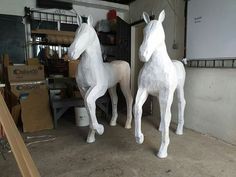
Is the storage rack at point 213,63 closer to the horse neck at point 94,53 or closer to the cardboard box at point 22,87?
the horse neck at point 94,53

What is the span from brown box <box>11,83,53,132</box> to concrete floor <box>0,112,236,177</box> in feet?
1.42

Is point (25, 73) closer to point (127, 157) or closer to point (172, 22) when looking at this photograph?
point (127, 157)

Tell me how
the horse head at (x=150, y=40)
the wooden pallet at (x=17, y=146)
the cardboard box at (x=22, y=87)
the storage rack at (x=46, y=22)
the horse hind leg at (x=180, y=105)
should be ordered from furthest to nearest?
the storage rack at (x=46, y=22) → the cardboard box at (x=22, y=87) → the horse hind leg at (x=180, y=105) → the horse head at (x=150, y=40) → the wooden pallet at (x=17, y=146)

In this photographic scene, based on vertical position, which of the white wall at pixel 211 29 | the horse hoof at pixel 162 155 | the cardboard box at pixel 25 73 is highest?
the white wall at pixel 211 29

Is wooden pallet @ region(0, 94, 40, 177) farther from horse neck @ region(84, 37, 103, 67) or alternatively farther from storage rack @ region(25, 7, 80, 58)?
storage rack @ region(25, 7, 80, 58)

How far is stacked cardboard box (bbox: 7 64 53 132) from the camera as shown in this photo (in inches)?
119

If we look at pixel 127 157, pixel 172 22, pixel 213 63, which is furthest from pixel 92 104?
pixel 172 22

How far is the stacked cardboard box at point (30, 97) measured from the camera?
302 cm

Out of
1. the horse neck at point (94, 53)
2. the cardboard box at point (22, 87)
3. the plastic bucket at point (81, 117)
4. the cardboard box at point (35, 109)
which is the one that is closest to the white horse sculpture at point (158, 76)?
the horse neck at point (94, 53)

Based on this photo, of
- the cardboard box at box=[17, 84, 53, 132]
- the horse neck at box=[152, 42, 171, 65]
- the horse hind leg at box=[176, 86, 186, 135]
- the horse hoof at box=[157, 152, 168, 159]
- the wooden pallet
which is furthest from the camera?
the cardboard box at box=[17, 84, 53, 132]

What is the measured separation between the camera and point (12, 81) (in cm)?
318

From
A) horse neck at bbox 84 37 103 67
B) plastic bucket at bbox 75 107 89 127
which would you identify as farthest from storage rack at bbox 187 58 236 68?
plastic bucket at bbox 75 107 89 127

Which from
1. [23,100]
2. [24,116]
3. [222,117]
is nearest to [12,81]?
[23,100]

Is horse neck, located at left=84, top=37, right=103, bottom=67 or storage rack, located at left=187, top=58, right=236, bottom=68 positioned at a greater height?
horse neck, located at left=84, top=37, right=103, bottom=67
